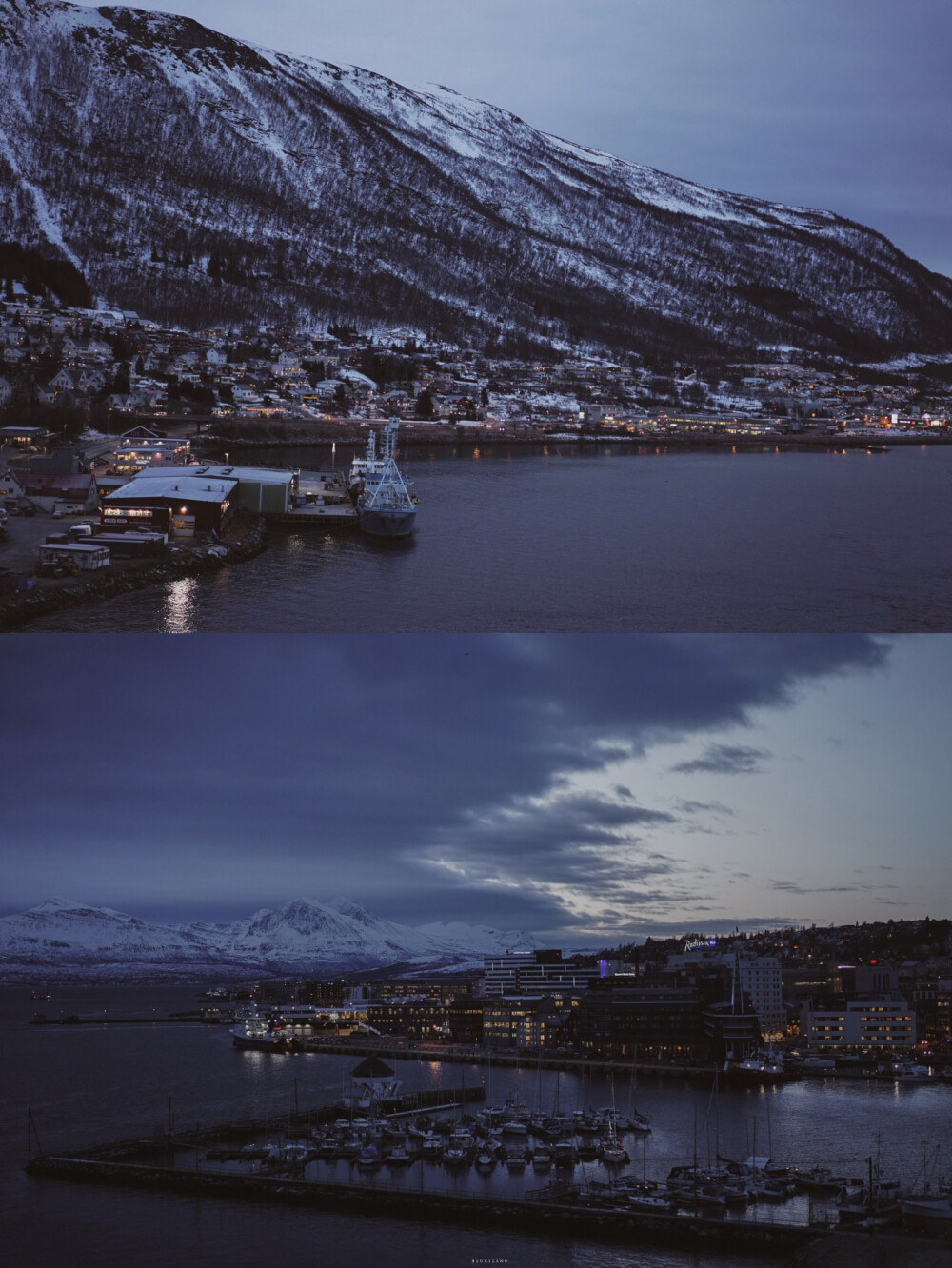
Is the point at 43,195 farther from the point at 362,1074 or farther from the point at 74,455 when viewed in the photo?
the point at 362,1074

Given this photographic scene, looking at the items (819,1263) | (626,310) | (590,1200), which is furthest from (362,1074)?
(626,310)

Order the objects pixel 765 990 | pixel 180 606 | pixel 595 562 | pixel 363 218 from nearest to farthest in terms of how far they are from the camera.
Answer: pixel 180 606
pixel 595 562
pixel 765 990
pixel 363 218

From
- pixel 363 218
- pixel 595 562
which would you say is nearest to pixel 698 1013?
pixel 595 562

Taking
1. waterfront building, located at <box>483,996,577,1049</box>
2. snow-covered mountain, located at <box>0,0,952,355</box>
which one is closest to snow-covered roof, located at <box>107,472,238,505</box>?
waterfront building, located at <box>483,996,577,1049</box>

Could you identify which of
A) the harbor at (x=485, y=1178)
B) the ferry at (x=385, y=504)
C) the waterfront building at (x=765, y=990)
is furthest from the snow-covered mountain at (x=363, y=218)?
the harbor at (x=485, y=1178)

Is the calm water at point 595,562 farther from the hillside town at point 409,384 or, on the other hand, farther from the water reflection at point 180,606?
Answer: the hillside town at point 409,384

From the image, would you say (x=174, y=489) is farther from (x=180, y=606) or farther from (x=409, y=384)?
(x=409, y=384)
